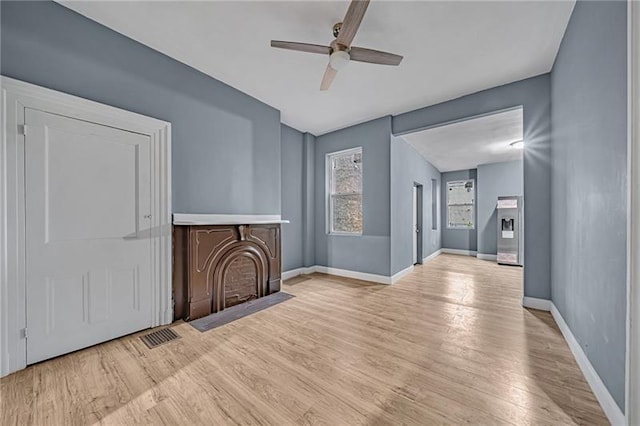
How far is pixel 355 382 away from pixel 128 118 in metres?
3.03

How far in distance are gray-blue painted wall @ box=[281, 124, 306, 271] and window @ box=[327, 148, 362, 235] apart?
23.3 inches

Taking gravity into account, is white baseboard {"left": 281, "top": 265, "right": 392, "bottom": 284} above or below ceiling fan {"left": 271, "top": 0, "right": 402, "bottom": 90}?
below

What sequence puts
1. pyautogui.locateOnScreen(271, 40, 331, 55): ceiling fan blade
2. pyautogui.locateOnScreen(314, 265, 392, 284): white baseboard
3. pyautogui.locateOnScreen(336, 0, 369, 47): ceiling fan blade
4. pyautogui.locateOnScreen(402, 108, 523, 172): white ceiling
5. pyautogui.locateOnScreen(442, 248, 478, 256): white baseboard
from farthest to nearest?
pyautogui.locateOnScreen(442, 248, 478, 256): white baseboard → pyautogui.locateOnScreen(314, 265, 392, 284): white baseboard → pyautogui.locateOnScreen(402, 108, 523, 172): white ceiling → pyautogui.locateOnScreen(271, 40, 331, 55): ceiling fan blade → pyautogui.locateOnScreen(336, 0, 369, 47): ceiling fan blade

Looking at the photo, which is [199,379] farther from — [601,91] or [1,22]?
[601,91]

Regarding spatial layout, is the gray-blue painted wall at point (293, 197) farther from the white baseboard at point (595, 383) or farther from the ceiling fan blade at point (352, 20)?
the white baseboard at point (595, 383)

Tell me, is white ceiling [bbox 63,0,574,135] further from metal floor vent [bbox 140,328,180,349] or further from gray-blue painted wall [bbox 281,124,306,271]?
metal floor vent [bbox 140,328,180,349]

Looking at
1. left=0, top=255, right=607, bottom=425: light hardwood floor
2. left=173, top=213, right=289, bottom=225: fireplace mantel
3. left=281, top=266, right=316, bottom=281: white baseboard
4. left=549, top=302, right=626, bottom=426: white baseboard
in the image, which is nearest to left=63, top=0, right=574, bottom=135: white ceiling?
left=173, top=213, right=289, bottom=225: fireplace mantel

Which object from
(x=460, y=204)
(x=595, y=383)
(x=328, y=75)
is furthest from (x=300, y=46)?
(x=460, y=204)

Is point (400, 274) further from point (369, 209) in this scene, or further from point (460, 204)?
point (460, 204)

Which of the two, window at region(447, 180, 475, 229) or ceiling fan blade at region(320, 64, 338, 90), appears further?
window at region(447, 180, 475, 229)

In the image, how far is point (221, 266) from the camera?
3004 millimetres

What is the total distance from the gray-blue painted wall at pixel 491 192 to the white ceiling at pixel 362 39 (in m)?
4.52

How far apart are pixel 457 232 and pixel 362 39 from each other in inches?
290

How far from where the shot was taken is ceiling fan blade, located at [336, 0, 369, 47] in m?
1.59
